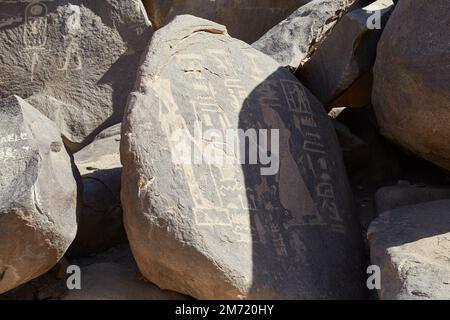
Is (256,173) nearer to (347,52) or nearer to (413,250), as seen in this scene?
(413,250)

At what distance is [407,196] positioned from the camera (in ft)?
12.8

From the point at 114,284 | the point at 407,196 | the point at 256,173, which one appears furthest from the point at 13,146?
the point at 407,196

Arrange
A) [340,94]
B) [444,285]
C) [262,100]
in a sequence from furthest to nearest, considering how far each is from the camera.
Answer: [340,94] < [262,100] < [444,285]

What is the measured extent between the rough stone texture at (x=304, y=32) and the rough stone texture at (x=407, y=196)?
34.6 inches

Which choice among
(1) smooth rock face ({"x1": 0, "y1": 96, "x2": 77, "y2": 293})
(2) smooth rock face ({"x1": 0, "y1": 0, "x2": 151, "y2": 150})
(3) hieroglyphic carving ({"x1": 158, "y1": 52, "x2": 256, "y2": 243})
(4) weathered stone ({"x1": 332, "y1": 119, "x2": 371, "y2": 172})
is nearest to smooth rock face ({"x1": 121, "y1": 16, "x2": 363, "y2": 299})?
(3) hieroglyphic carving ({"x1": 158, "y1": 52, "x2": 256, "y2": 243})

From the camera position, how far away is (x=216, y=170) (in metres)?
3.62

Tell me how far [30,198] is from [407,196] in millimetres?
1565

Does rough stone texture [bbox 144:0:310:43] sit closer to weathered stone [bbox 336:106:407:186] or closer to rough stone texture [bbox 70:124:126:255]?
weathered stone [bbox 336:106:407:186]

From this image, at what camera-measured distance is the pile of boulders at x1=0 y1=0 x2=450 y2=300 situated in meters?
3.33

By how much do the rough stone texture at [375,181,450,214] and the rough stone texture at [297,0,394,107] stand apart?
639 millimetres

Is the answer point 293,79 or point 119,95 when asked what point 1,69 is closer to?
point 119,95

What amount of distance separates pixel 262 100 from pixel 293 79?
0.98 feet

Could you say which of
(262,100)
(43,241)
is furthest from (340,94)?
(43,241)
